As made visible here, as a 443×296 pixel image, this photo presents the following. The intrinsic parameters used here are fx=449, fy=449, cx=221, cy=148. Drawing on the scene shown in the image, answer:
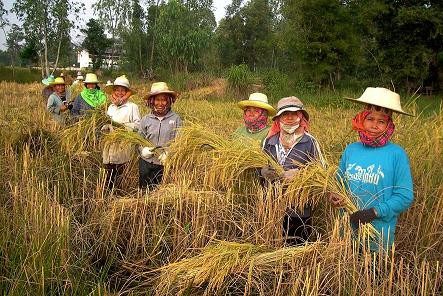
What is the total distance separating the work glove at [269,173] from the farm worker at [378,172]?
439 mm

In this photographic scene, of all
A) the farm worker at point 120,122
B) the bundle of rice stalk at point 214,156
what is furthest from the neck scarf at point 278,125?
the farm worker at point 120,122

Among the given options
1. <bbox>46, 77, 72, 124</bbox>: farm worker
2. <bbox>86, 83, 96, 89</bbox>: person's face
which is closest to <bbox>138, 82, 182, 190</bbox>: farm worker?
<bbox>86, 83, 96, 89</bbox>: person's face

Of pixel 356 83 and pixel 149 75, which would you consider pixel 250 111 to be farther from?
pixel 149 75

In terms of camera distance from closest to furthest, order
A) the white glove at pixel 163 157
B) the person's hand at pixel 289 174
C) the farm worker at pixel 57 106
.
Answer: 1. the person's hand at pixel 289 174
2. the white glove at pixel 163 157
3. the farm worker at pixel 57 106

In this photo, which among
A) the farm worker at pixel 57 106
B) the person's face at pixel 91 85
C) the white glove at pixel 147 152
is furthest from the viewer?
the farm worker at pixel 57 106

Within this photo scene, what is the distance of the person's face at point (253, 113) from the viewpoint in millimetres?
3496

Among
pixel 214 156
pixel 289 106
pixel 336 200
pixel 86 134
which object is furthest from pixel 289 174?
pixel 86 134

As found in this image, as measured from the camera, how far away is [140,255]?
288 centimetres

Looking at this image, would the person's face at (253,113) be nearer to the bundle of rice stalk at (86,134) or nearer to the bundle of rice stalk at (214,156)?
the bundle of rice stalk at (214,156)

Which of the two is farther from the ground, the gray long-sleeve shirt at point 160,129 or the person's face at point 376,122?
the person's face at point 376,122

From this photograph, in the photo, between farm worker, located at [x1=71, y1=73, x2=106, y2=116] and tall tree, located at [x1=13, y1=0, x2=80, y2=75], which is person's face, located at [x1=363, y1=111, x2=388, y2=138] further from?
tall tree, located at [x1=13, y1=0, x2=80, y2=75]

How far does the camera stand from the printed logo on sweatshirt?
234 cm

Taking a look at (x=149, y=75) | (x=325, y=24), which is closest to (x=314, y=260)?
(x=325, y=24)

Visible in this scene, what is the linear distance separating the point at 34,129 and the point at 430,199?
4178mm
